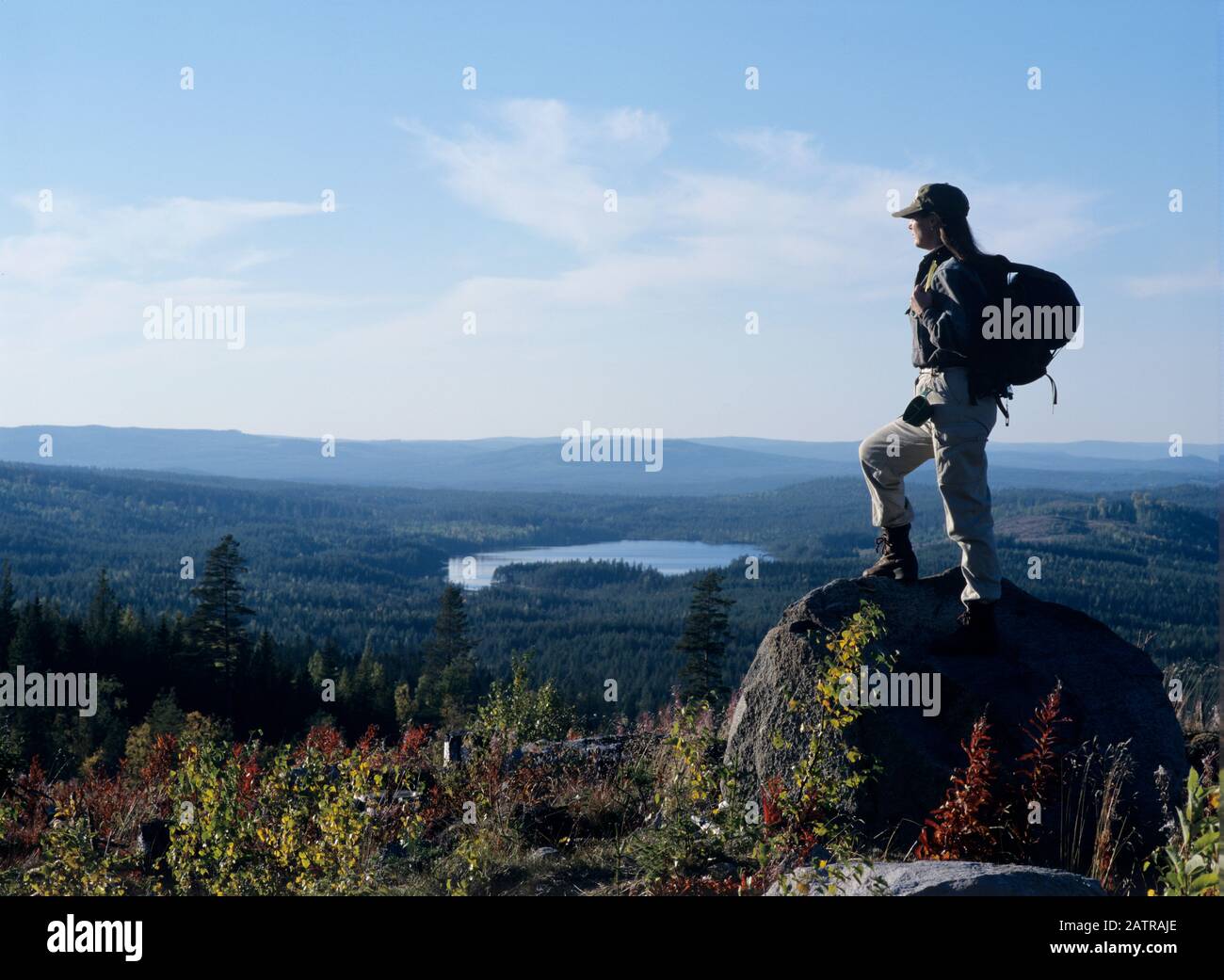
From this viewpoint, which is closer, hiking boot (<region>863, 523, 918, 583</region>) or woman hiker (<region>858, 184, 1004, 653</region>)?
woman hiker (<region>858, 184, 1004, 653</region>)

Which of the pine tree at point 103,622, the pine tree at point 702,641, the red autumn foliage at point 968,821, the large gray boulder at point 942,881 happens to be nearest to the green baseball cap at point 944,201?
the red autumn foliage at point 968,821

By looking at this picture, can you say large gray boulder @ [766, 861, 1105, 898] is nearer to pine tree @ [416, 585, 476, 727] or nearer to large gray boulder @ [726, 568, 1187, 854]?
large gray boulder @ [726, 568, 1187, 854]

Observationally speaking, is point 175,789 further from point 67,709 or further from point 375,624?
point 375,624

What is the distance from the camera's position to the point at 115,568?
166m

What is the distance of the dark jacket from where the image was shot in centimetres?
675

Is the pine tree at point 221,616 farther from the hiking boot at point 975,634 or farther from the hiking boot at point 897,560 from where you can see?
the hiking boot at point 975,634

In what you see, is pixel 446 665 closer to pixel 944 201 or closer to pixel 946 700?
pixel 946 700

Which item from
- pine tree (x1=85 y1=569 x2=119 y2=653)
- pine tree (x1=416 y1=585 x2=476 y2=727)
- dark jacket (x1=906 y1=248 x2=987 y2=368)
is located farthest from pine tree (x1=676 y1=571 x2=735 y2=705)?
pine tree (x1=85 y1=569 x2=119 y2=653)

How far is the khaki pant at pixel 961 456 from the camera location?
6863mm

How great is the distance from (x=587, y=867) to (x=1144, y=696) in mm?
4186

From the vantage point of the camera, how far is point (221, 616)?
159ft

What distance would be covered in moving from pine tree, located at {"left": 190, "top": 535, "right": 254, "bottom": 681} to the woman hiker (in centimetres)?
4443

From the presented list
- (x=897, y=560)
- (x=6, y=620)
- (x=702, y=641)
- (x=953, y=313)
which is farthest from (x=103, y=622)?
(x=953, y=313)
